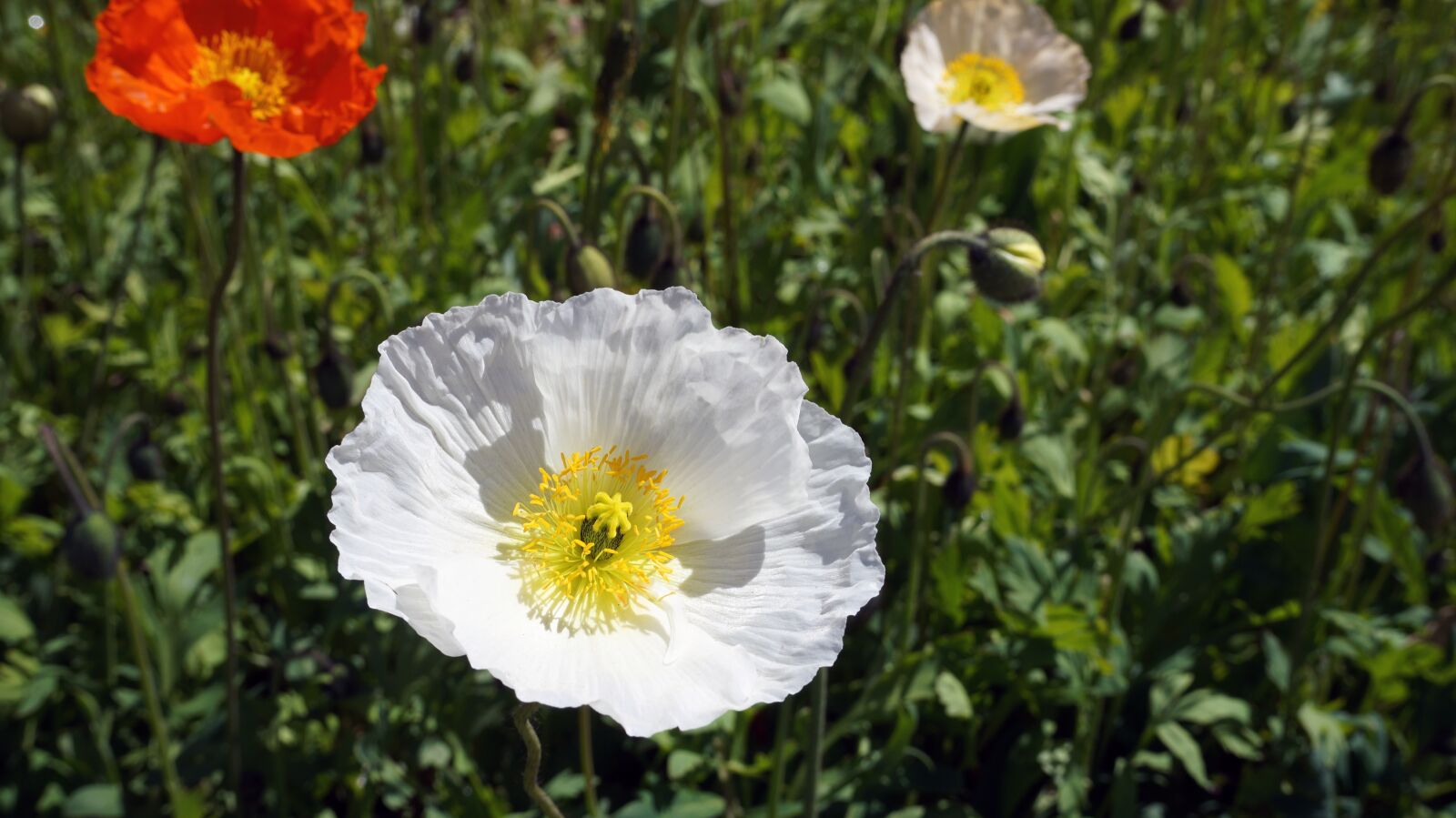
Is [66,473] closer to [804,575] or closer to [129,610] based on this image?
[129,610]

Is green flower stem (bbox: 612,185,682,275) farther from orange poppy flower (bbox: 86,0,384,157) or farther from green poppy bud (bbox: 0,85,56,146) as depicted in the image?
green poppy bud (bbox: 0,85,56,146)

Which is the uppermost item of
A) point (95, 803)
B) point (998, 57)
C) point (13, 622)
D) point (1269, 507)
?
point (998, 57)

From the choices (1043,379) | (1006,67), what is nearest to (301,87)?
(1006,67)

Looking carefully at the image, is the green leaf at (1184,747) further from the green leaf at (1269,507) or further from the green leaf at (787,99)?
the green leaf at (787,99)

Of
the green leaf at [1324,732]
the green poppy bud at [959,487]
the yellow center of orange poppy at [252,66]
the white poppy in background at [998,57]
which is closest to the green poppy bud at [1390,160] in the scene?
the white poppy in background at [998,57]

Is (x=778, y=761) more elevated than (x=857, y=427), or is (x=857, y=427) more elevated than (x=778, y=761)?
(x=857, y=427)

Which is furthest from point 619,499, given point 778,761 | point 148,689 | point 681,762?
point 148,689

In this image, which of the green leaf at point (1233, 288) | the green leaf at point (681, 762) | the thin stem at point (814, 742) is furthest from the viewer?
the green leaf at point (1233, 288)
